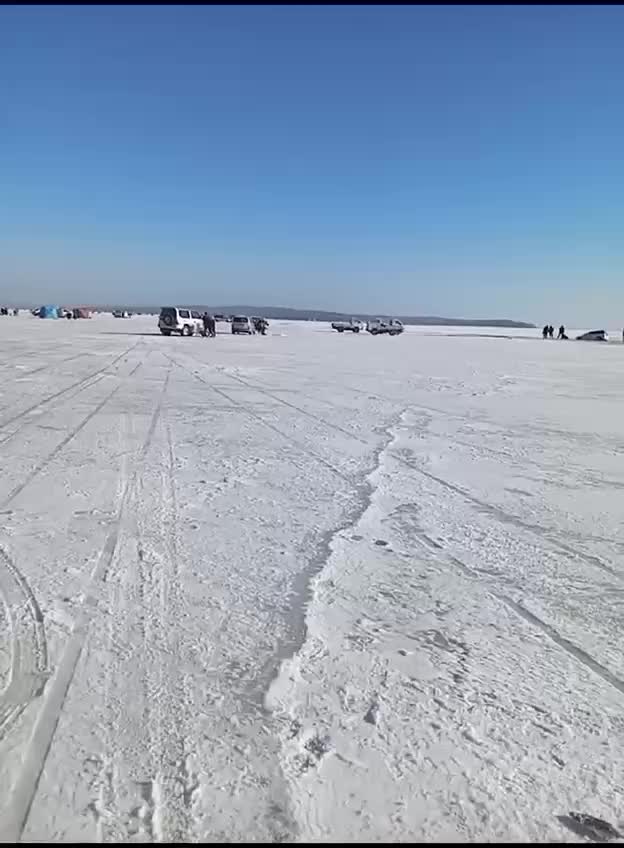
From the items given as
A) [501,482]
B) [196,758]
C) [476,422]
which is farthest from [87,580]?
[476,422]

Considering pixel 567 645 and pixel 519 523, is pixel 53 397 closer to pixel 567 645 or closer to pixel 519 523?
pixel 519 523

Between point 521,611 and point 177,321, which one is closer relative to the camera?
point 521,611

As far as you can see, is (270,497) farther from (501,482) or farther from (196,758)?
(196,758)

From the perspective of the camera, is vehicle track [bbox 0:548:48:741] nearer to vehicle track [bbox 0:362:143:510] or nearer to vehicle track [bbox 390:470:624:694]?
vehicle track [bbox 0:362:143:510]

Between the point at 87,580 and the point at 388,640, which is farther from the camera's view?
the point at 87,580

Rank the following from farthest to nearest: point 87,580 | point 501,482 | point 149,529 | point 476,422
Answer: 1. point 476,422
2. point 501,482
3. point 149,529
4. point 87,580

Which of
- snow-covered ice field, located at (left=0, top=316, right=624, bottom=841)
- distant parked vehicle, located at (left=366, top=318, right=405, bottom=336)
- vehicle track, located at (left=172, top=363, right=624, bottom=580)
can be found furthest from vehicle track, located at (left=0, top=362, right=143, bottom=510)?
distant parked vehicle, located at (left=366, top=318, right=405, bottom=336)

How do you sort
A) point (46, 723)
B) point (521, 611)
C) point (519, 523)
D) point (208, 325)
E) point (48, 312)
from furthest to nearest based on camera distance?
point (48, 312)
point (208, 325)
point (519, 523)
point (521, 611)
point (46, 723)

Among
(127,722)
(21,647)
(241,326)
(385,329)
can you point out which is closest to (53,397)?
(21,647)
